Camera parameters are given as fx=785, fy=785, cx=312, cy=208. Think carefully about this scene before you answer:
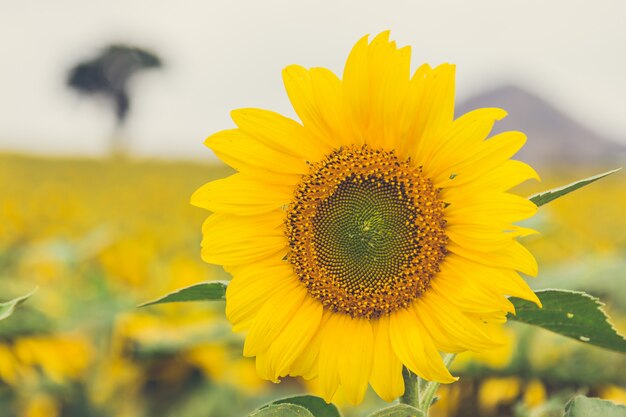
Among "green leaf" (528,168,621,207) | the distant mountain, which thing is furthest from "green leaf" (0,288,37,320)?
the distant mountain

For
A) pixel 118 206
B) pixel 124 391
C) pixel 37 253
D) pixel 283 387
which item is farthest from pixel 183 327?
pixel 118 206

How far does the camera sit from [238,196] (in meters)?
1.33

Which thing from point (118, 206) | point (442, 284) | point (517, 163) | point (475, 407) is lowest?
point (118, 206)

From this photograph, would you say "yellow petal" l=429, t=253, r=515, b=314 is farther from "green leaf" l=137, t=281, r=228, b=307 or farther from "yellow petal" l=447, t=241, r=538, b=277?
"green leaf" l=137, t=281, r=228, b=307

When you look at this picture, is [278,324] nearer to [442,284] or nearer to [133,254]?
[442,284]

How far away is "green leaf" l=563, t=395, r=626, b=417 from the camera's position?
3.84 ft

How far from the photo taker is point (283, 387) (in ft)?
12.1

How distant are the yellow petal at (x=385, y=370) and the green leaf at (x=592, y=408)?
0.25 metres

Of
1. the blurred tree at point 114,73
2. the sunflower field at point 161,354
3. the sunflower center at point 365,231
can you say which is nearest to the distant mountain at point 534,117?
the blurred tree at point 114,73

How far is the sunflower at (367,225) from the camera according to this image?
1202 millimetres

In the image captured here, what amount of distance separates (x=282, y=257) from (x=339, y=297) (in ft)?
0.41

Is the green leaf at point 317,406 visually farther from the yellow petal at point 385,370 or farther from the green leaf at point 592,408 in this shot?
the green leaf at point 592,408

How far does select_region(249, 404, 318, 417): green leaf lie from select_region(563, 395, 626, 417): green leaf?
1.30ft

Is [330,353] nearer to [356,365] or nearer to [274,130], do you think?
[356,365]
